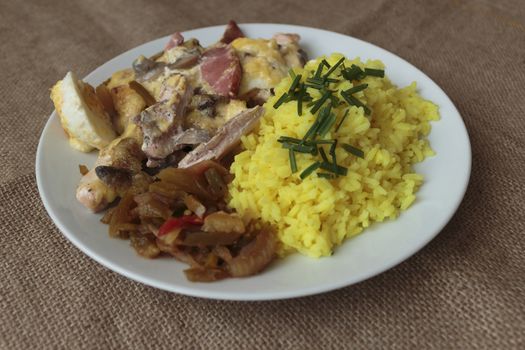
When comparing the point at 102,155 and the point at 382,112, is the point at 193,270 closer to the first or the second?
the point at 102,155

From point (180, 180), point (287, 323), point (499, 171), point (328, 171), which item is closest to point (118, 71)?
point (180, 180)

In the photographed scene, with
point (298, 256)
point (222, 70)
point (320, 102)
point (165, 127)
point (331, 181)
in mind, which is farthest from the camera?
point (222, 70)

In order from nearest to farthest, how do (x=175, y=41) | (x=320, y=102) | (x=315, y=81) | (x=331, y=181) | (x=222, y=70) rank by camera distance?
(x=331, y=181)
(x=320, y=102)
(x=315, y=81)
(x=222, y=70)
(x=175, y=41)

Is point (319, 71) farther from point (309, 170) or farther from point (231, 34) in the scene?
point (231, 34)

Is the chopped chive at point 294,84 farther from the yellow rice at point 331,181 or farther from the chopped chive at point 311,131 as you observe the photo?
the chopped chive at point 311,131

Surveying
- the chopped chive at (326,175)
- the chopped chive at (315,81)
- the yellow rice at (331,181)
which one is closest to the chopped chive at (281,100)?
the yellow rice at (331,181)

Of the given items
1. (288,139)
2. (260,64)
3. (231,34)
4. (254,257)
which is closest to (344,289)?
(254,257)

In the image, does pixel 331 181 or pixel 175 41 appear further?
pixel 175 41
